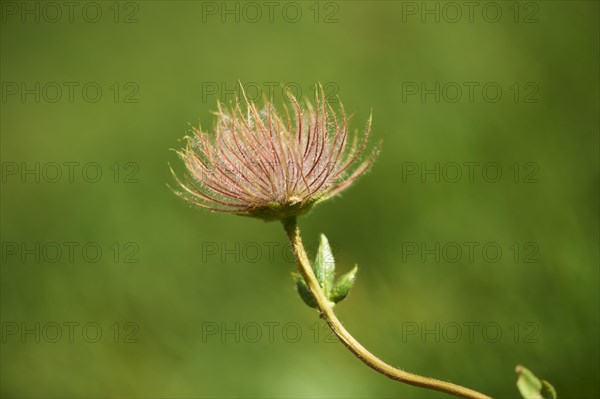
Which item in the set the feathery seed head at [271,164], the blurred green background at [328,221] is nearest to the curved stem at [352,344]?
the feathery seed head at [271,164]

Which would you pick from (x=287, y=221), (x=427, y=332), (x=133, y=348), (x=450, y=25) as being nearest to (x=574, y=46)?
(x=450, y=25)

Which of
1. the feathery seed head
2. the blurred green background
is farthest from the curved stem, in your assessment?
the blurred green background

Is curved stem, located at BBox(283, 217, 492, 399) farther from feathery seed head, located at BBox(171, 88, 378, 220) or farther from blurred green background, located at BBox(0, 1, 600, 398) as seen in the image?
blurred green background, located at BBox(0, 1, 600, 398)

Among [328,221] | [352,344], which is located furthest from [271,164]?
[328,221]

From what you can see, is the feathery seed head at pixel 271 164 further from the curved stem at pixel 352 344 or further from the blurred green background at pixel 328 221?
the blurred green background at pixel 328 221

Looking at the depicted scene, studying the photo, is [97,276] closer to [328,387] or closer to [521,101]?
[328,387]

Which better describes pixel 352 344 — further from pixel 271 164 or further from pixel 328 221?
pixel 328 221
